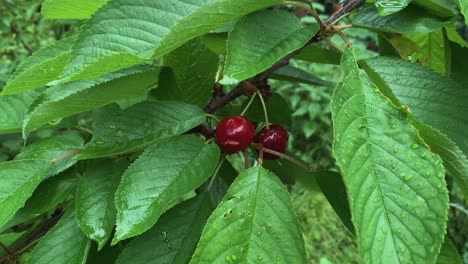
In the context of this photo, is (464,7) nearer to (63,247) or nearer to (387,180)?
(387,180)

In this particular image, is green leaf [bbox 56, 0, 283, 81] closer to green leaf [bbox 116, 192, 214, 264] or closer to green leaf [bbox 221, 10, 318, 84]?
green leaf [bbox 221, 10, 318, 84]

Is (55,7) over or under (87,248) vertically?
over

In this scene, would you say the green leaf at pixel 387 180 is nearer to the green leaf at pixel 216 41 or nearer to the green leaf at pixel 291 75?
the green leaf at pixel 216 41

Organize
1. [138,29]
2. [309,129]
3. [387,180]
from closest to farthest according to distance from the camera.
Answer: [387,180] < [138,29] < [309,129]

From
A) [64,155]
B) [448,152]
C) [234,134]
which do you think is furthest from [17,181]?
[448,152]

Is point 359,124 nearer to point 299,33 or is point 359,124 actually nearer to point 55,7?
point 299,33

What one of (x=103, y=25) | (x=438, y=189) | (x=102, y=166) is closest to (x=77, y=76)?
(x=103, y=25)

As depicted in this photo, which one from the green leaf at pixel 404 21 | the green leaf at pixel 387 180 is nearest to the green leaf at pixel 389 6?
the green leaf at pixel 404 21
